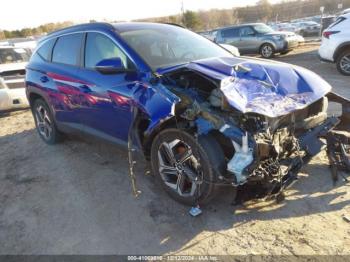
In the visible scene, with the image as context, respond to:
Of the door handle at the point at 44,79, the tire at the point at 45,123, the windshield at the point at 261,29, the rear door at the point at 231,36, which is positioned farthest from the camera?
the rear door at the point at 231,36

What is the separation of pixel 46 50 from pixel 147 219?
11.5ft

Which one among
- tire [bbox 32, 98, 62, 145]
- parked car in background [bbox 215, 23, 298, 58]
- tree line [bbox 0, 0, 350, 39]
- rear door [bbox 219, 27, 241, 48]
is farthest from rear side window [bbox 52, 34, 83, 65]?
tree line [bbox 0, 0, 350, 39]

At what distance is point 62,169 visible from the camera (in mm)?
5047

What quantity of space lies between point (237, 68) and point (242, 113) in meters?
0.61

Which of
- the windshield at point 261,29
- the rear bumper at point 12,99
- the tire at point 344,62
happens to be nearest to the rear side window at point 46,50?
the rear bumper at point 12,99

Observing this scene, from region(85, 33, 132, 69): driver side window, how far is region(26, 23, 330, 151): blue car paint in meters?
0.07

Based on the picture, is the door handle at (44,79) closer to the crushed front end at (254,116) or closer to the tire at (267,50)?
the crushed front end at (254,116)

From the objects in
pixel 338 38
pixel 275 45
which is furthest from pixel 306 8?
pixel 338 38

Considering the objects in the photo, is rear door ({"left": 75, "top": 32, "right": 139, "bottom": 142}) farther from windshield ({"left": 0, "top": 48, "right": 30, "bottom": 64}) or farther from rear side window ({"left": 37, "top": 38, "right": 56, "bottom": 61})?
windshield ({"left": 0, "top": 48, "right": 30, "bottom": 64})

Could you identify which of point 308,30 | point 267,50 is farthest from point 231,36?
point 308,30

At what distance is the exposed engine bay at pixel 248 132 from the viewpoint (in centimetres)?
309

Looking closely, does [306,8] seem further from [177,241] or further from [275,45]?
[177,241]

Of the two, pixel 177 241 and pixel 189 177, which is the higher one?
pixel 189 177

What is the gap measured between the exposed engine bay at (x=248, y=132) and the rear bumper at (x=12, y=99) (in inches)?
239
